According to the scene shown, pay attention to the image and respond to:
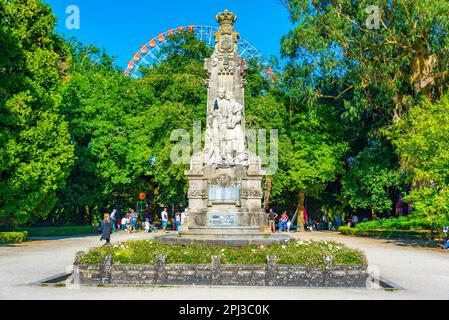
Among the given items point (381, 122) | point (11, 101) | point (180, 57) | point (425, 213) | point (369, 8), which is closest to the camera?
point (425, 213)

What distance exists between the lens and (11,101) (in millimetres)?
29266

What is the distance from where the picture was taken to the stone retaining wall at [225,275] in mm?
13258

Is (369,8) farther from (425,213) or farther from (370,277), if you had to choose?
(370,277)

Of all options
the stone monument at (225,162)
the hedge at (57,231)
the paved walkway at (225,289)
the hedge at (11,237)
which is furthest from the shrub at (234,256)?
the hedge at (57,231)

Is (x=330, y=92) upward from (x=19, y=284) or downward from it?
upward

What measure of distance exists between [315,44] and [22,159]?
19.7 metres

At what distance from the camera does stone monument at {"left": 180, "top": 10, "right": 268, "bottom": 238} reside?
2262 cm

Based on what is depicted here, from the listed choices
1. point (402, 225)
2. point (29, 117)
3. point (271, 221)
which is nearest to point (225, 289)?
point (29, 117)

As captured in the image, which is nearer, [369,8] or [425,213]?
[425,213]

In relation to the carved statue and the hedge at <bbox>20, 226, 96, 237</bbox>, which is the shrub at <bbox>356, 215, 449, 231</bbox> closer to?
the carved statue

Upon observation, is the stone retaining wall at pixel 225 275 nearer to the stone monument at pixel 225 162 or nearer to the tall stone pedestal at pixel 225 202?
the tall stone pedestal at pixel 225 202

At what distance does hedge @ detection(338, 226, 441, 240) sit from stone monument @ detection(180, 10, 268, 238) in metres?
12.9

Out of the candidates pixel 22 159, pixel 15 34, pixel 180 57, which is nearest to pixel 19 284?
pixel 22 159

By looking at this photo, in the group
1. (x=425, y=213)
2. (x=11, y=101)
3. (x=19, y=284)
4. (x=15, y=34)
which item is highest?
(x=15, y=34)
